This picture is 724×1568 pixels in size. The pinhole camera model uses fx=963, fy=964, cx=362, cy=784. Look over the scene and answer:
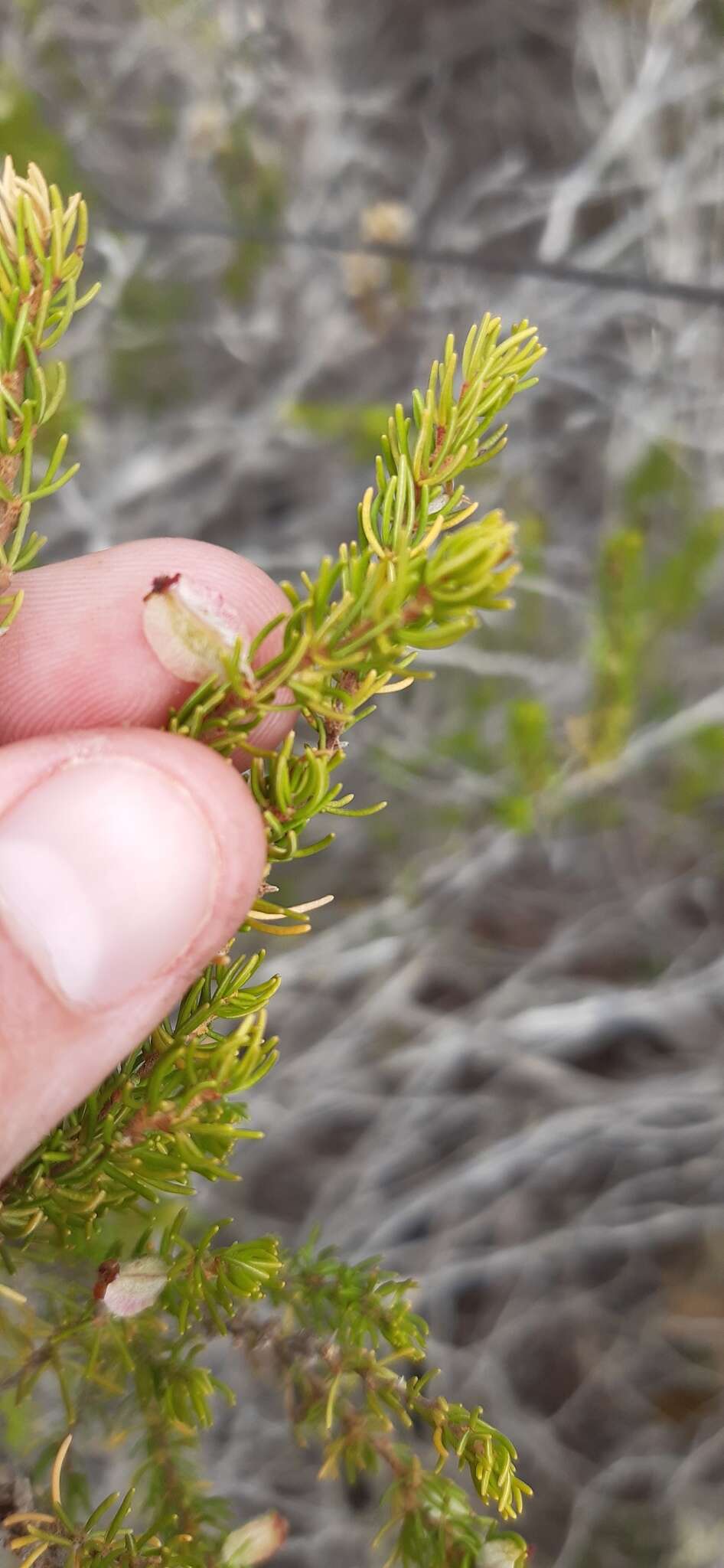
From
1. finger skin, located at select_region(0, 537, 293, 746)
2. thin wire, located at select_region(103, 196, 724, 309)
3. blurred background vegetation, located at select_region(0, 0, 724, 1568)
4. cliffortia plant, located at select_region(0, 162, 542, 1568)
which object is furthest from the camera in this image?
blurred background vegetation, located at select_region(0, 0, 724, 1568)

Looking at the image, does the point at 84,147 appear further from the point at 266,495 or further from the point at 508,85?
the point at 508,85

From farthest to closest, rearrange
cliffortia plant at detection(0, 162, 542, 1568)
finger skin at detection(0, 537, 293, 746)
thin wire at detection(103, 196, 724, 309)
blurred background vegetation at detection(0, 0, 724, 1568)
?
blurred background vegetation at detection(0, 0, 724, 1568)
thin wire at detection(103, 196, 724, 309)
finger skin at detection(0, 537, 293, 746)
cliffortia plant at detection(0, 162, 542, 1568)

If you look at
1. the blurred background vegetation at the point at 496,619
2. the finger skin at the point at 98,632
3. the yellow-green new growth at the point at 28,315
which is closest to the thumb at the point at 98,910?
the yellow-green new growth at the point at 28,315

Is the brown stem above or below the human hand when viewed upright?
above

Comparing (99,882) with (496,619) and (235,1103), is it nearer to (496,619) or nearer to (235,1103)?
(235,1103)

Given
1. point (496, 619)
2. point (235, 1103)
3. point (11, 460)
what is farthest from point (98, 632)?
point (496, 619)

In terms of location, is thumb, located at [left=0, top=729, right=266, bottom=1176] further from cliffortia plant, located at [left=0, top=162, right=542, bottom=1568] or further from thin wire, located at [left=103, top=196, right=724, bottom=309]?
thin wire, located at [left=103, top=196, right=724, bottom=309]

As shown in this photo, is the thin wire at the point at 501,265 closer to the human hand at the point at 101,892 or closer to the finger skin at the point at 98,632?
the finger skin at the point at 98,632

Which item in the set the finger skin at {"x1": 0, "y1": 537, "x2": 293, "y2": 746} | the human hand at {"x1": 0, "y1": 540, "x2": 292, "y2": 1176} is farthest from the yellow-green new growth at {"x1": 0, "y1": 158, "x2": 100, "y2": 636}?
the finger skin at {"x1": 0, "y1": 537, "x2": 293, "y2": 746}
